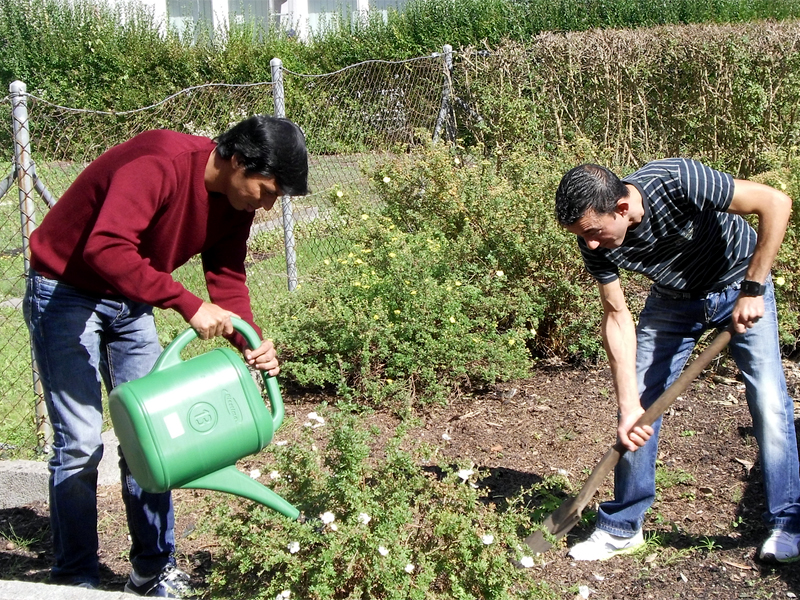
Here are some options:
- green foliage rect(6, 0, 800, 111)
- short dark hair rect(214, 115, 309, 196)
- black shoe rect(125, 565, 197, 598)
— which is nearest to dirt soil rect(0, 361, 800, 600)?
black shoe rect(125, 565, 197, 598)

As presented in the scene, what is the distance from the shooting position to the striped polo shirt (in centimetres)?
275

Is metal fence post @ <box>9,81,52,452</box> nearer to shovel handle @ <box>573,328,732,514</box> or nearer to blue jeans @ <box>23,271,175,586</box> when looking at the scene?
blue jeans @ <box>23,271,175,586</box>

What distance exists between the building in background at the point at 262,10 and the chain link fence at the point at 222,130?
29.1ft

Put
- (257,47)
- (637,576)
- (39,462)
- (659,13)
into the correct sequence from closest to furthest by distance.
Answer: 1. (637,576)
2. (39,462)
3. (257,47)
4. (659,13)

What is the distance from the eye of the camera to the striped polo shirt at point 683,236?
9.02 feet

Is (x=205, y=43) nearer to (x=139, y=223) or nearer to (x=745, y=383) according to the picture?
(x=139, y=223)

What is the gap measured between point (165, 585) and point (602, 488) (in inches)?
72.6

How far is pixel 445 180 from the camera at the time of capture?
5398 mm

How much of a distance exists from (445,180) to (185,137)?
2974 mm

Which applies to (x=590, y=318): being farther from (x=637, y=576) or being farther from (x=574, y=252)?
(x=637, y=576)

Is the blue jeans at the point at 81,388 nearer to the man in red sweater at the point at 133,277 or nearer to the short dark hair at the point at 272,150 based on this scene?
the man in red sweater at the point at 133,277

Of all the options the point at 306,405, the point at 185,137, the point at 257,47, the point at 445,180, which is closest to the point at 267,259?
the point at 445,180

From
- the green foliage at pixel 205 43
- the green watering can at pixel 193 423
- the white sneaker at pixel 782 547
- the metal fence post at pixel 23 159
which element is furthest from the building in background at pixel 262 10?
the green watering can at pixel 193 423

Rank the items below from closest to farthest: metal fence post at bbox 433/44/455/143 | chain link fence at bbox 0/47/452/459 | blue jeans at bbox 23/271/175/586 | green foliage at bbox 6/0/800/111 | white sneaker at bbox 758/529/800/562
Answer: blue jeans at bbox 23/271/175/586, white sneaker at bbox 758/529/800/562, chain link fence at bbox 0/47/452/459, metal fence post at bbox 433/44/455/143, green foliage at bbox 6/0/800/111
